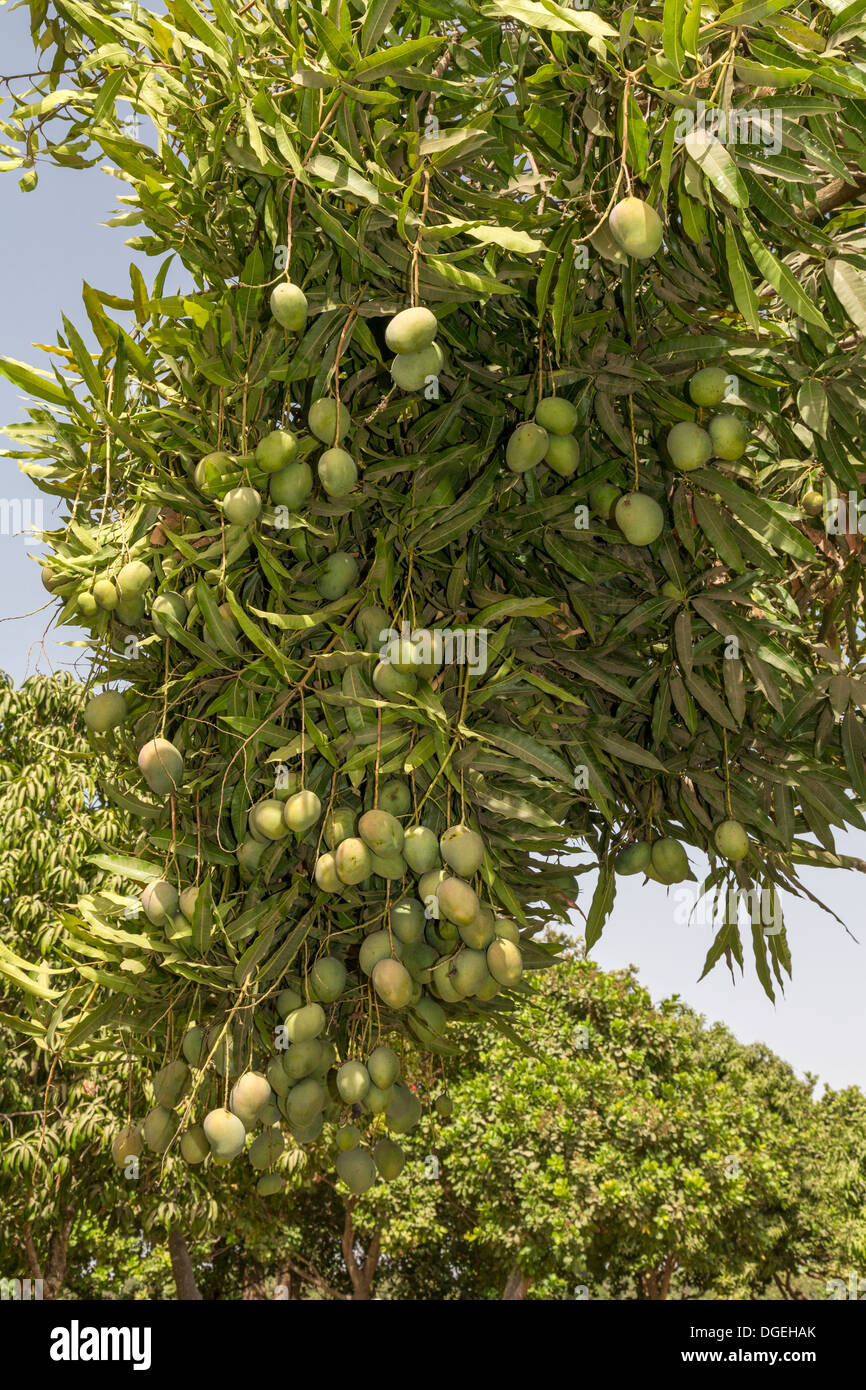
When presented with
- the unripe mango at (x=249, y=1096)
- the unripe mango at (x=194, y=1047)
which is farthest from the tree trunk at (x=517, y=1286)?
the unripe mango at (x=249, y=1096)

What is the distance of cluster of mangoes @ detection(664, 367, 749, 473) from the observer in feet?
6.15

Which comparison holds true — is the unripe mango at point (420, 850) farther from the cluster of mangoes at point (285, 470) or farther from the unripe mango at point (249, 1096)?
the cluster of mangoes at point (285, 470)

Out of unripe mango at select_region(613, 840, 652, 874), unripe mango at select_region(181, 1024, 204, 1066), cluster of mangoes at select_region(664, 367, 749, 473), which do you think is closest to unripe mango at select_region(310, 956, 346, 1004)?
unripe mango at select_region(181, 1024, 204, 1066)

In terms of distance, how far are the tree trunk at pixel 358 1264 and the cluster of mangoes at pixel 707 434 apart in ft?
47.4

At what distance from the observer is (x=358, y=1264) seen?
15.6 metres

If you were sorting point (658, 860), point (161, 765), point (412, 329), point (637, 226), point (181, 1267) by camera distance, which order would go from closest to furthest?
point (637, 226) → point (412, 329) → point (161, 765) → point (658, 860) → point (181, 1267)

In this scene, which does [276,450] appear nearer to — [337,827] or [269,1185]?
[337,827]

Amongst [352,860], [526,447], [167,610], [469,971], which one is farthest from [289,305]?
[469,971]

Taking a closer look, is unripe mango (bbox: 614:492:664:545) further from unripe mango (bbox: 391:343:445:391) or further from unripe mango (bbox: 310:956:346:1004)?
unripe mango (bbox: 310:956:346:1004)

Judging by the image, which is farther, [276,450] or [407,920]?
[407,920]

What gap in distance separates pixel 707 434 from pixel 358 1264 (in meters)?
16.3

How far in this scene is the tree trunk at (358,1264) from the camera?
1445 centimetres
